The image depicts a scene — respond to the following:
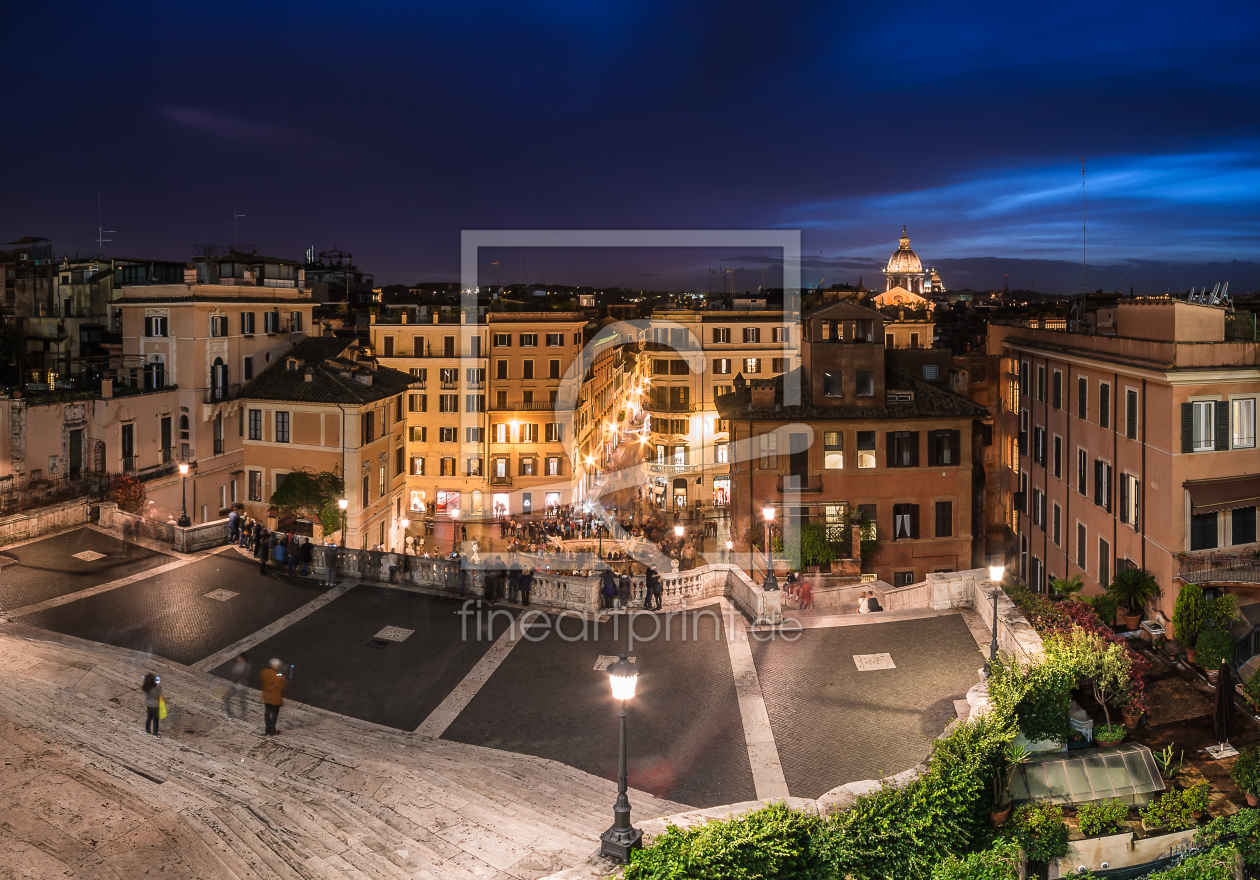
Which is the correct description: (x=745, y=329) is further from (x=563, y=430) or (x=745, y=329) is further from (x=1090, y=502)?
(x=1090, y=502)

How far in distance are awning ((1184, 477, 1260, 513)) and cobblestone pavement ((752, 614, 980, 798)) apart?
9597 millimetres

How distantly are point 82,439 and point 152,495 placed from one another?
379 centimetres

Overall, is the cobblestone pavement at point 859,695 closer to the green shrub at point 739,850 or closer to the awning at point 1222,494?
the green shrub at point 739,850

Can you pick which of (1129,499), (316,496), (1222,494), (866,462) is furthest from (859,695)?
(316,496)

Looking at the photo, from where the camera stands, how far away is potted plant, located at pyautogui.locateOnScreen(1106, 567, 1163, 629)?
24766 millimetres

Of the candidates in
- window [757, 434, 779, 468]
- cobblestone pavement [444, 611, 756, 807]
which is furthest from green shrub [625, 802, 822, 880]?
window [757, 434, 779, 468]

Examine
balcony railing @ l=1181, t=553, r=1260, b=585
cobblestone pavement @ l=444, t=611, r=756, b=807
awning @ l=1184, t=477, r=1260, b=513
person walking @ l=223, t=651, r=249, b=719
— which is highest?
awning @ l=1184, t=477, r=1260, b=513

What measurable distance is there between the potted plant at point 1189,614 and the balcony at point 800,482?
1467 cm

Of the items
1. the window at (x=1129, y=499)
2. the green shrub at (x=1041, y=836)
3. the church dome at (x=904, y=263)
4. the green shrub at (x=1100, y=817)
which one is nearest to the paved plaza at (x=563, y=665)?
the green shrub at (x=1041, y=836)

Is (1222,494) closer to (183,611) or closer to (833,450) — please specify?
(833,450)

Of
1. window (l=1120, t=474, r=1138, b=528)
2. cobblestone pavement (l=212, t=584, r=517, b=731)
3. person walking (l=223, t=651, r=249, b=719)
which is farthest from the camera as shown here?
window (l=1120, t=474, r=1138, b=528)

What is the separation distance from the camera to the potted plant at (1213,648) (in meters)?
19.7

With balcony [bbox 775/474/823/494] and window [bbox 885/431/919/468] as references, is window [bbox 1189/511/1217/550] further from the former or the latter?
balcony [bbox 775/474/823/494]

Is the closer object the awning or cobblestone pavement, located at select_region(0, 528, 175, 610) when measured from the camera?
cobblestone pavement, located at select_region(0, 528, 175, 610)
